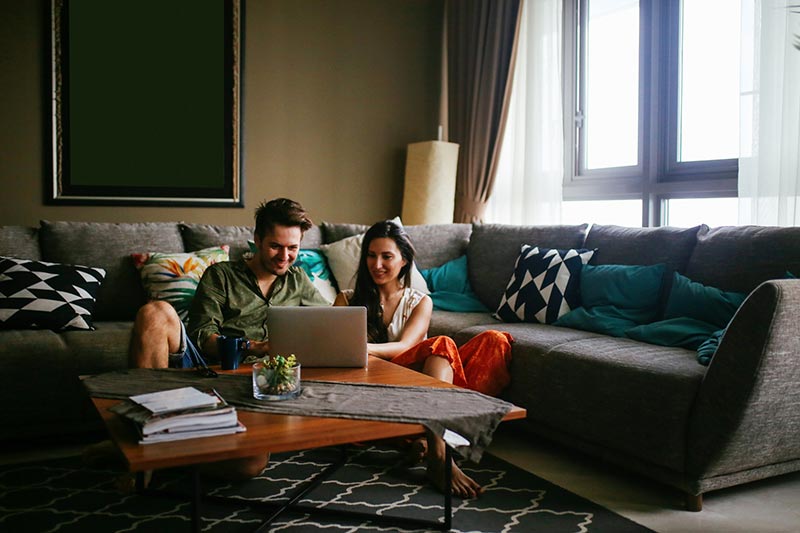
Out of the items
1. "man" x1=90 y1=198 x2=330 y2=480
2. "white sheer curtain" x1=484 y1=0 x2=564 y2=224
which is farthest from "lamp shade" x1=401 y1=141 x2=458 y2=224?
"man" x1=90 y1=198 x2=330 y2=480

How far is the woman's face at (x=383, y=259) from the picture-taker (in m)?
2.81

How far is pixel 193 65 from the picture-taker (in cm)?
435

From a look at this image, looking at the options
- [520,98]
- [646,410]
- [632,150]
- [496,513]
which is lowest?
[496,513]

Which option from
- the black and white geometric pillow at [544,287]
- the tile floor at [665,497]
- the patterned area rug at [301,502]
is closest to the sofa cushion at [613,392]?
the tile floor at [665,497]

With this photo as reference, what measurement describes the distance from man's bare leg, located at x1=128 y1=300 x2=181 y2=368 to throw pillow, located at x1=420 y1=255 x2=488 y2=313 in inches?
64.5

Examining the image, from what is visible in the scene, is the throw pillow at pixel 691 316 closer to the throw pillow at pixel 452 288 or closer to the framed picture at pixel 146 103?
the throw pillow at pixel 452 288

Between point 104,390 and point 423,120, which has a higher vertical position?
point 423,120

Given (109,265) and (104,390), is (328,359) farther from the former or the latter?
(109,265)

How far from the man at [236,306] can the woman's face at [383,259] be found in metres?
0.24

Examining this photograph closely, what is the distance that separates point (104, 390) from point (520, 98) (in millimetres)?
3306

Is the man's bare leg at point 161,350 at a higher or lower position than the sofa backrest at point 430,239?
lower

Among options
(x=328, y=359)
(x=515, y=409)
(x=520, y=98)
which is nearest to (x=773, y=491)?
(x=515, y=409)

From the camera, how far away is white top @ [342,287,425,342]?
9.30ft

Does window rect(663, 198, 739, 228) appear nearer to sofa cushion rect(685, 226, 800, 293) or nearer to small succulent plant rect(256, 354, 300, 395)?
sofa cushion rect(685, 226, 800, 293)
